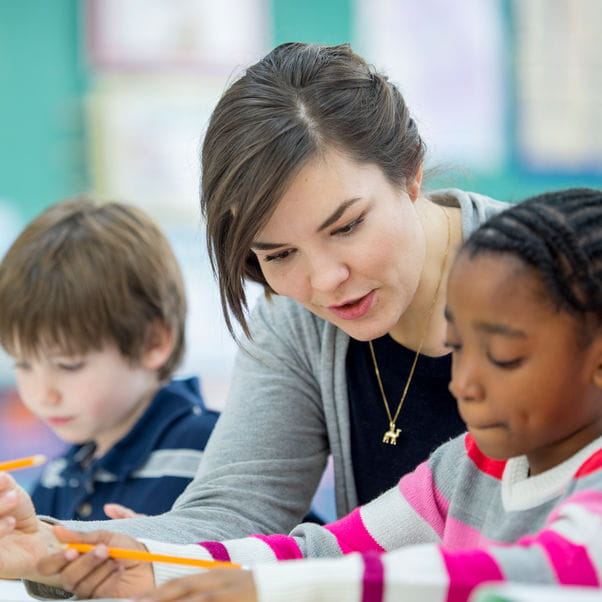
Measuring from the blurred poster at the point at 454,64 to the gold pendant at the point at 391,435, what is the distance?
2.72 metres

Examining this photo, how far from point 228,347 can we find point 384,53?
4.24 feet

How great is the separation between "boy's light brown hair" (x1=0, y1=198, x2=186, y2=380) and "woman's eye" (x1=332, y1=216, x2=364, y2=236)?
0.60 metres

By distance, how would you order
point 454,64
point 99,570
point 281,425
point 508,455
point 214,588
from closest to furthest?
point 214,588
point 508,455
point 99,570
point 281,425
point 454,64

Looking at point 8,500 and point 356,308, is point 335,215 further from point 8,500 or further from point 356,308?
point 8,500

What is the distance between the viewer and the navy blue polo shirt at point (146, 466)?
1506 millimetres

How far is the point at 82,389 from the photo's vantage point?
1.58 meters

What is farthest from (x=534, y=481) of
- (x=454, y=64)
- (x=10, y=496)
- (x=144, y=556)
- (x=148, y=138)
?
(x=454, y=64)

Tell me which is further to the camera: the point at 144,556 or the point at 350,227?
the point at 350,227

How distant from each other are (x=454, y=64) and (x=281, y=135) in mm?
3073

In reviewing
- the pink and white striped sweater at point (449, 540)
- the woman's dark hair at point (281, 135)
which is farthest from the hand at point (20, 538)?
the woman's dark hair at point (281, 135)

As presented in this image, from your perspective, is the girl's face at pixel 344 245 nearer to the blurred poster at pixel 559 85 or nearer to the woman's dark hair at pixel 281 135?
the woman's dark hair at pixel 281 135

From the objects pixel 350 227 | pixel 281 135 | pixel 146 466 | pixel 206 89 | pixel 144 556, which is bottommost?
pixel 146 466

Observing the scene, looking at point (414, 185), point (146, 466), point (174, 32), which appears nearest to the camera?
point (414, 185)

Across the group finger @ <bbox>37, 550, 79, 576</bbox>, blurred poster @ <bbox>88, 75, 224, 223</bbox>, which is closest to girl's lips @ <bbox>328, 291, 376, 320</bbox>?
finger @ <bbox>37, 550, 79, 576</bbox>
